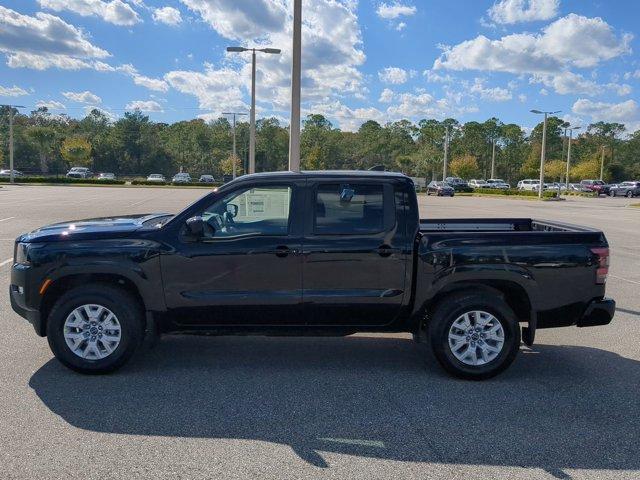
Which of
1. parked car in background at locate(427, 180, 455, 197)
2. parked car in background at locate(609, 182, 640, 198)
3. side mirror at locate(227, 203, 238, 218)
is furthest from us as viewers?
parked car in background at locate(609, 182, 640, 198)

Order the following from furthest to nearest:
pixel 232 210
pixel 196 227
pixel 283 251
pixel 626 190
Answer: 1. pixel 626 190
2. pixel 232 210
3. pixel 283 251
4. pixel 196 227

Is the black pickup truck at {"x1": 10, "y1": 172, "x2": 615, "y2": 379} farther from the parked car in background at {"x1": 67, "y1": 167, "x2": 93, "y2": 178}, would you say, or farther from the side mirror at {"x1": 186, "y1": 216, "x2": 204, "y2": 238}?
the parked car in background at {"x1": 67, "y1": 167, "x2": 93, "y2": 178}

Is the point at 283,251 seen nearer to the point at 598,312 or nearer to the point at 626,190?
the point at 598,312

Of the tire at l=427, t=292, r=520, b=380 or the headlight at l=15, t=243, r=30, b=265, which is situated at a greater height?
the headlight at l=15, t=243, r=30, b=265

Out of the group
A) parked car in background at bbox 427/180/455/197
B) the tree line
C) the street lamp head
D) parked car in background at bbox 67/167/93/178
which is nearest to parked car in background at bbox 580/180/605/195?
the tree line

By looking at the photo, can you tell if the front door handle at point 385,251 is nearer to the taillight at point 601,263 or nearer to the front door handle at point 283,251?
the front door handle at point 283,251

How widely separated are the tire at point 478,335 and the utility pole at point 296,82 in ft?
25.6

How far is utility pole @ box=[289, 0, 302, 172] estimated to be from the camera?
1218 cm

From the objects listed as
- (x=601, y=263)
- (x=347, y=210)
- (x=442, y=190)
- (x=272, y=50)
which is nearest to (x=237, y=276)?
(x=347, y=210)

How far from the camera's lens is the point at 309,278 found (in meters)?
4.96

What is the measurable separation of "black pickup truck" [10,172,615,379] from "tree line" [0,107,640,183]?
248 ft

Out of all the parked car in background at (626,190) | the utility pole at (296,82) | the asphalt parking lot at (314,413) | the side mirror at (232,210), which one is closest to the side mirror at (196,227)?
the side mirror at (232,210)

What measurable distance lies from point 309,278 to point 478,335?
5.20 ft

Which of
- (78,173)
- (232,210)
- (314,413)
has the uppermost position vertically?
(78,173)
